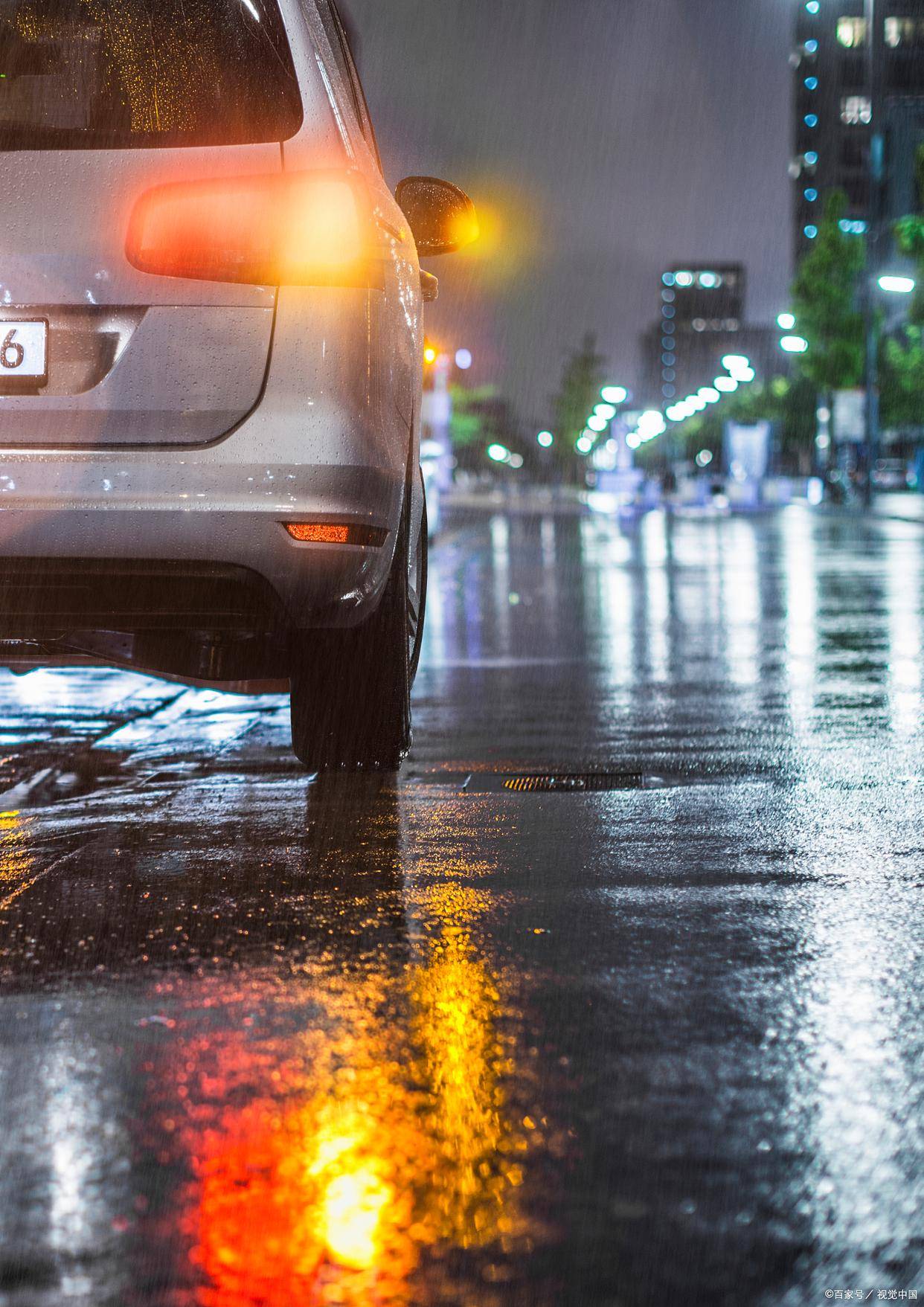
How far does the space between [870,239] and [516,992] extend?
137ft

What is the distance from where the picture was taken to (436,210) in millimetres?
5535

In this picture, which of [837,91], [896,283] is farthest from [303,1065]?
[837,91]

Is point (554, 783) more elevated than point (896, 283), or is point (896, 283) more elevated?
point (896, 283)

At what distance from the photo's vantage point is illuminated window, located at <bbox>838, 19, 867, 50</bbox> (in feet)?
517

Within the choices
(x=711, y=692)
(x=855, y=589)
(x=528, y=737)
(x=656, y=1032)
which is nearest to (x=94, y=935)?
(x=656, y=1032)

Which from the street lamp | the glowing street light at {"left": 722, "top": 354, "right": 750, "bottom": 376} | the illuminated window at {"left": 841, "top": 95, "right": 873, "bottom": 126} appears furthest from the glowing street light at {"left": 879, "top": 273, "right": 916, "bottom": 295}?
the illuminated window at {"left": 841, "top": 95, "right": 873, "bottom": 126}

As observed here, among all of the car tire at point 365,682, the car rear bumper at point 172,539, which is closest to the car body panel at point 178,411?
the car rear bumper at point 172,539

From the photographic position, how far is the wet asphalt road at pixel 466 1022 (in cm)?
219

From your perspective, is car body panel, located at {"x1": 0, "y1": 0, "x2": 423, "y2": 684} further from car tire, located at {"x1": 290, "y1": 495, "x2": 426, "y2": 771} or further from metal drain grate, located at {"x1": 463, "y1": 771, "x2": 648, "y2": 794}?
metal drain grate, located at {"x1": 463, "y1": 771, "x2": 648, "y2": 794}

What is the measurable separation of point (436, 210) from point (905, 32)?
137 meters

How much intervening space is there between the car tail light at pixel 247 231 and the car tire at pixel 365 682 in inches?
36.1

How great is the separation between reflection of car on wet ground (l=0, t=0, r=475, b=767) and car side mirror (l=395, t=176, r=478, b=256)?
0.90 metres

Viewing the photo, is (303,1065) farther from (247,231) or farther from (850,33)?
(850,33)

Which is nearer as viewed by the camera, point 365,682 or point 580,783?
point 365,682
